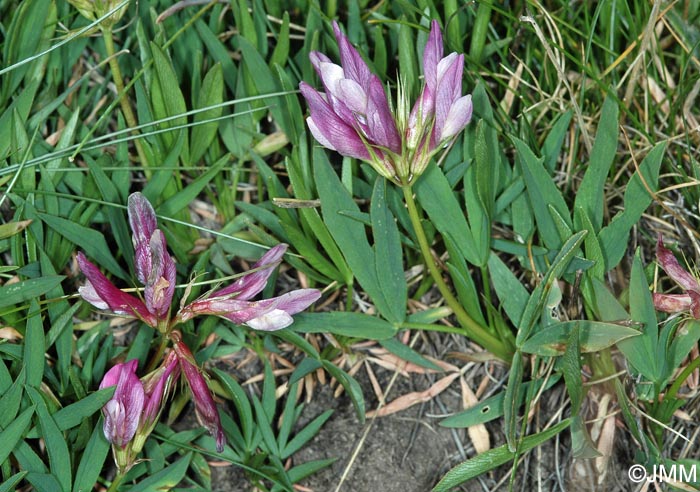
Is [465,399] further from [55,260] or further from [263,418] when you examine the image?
[55,260]

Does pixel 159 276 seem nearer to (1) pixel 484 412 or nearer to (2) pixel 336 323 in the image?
(2) pixel 336 323

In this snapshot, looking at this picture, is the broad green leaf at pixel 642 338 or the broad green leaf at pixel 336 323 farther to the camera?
the broad green leaf at pixel 336 323

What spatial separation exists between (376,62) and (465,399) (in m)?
0.76

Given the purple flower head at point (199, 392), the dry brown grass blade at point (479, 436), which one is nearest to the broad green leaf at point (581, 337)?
the dry brown grass blade at point (479, 436)

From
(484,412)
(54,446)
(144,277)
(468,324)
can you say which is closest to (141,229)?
Answer: (144,277)

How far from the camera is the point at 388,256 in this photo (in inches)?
65.3

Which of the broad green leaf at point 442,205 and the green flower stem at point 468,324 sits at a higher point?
the broad green leaf at point 442,205

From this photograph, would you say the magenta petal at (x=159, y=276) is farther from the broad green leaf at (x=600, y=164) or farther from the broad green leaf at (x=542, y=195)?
the broad green leaf at (x=600, y=164)

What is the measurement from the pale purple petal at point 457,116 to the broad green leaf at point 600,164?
0.36 metres

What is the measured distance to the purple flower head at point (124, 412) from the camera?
4.79ft

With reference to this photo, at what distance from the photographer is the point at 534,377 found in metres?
1.67

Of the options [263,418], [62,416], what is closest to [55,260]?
[62,416]

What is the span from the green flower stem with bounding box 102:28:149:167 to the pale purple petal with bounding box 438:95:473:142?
2.39 feet

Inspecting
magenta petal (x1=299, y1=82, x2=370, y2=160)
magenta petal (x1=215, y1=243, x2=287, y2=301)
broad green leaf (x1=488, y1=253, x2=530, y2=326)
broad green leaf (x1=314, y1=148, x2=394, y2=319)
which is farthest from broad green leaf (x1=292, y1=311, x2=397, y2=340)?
magenta petal (x1=299, y1=82, x2=370, y2=160)
